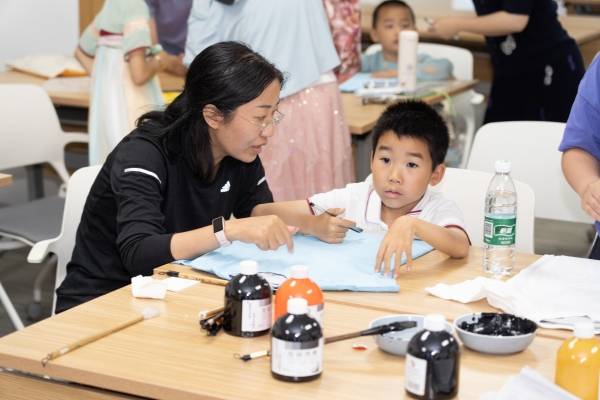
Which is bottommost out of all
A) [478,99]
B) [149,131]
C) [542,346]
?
[478,99]

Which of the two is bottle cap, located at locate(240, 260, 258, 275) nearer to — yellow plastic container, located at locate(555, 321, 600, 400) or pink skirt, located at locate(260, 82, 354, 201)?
yellow plastic container, located at locate(555, 321, 600, 400)

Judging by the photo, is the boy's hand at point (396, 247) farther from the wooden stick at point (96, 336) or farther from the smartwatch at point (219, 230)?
the wooden stick at point (96, 336)

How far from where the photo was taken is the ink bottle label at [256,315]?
5.99ft

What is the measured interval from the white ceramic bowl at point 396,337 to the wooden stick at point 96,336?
1.37 ft

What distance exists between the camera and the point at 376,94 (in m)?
4.37

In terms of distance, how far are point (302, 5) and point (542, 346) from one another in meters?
1.96

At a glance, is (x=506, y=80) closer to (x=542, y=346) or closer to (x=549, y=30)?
(x=549, y=30)

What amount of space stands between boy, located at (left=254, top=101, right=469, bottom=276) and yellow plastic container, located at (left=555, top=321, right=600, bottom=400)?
80 cm

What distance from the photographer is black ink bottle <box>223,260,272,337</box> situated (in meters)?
1.82

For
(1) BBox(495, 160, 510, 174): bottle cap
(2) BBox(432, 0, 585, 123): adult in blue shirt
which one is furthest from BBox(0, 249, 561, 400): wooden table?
(2) BBox(432, 0, 585, 123): adult in blue shirt

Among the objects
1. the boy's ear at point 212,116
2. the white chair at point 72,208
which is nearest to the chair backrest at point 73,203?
the white chair at point 72,208

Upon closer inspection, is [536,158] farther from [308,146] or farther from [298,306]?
[298,306]


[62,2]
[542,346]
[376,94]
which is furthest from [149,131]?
[62,2]

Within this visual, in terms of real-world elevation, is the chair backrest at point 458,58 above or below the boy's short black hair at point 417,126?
below
